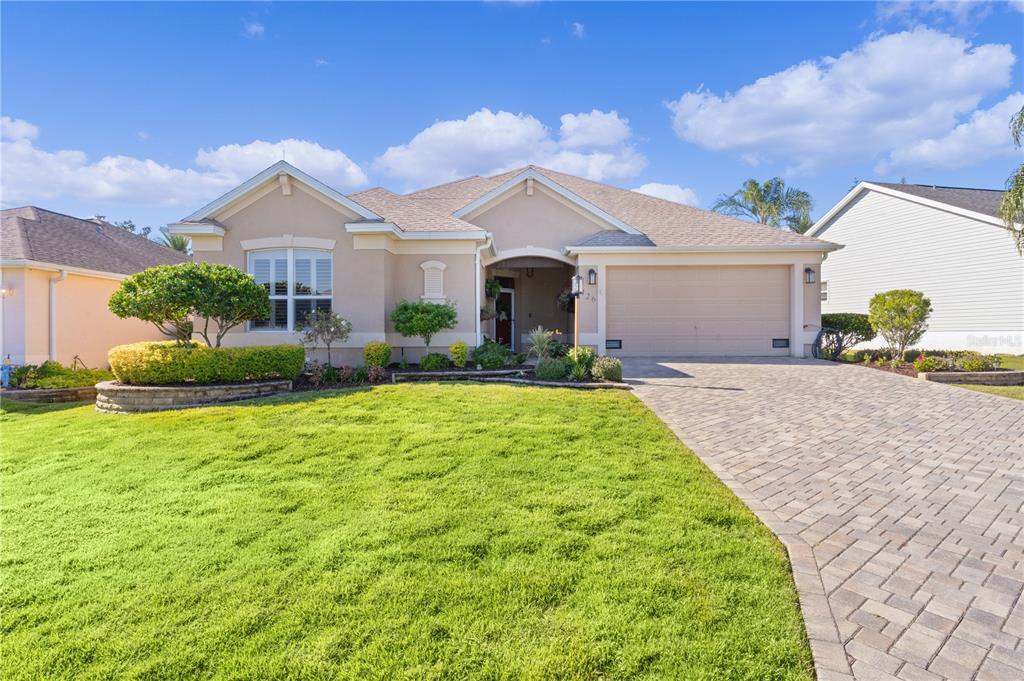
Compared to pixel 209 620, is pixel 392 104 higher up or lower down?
higher up

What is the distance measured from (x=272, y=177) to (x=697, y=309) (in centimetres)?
1311

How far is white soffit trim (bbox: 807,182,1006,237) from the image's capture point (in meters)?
17.1

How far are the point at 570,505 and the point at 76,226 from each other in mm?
21857

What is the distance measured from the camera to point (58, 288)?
13758mm

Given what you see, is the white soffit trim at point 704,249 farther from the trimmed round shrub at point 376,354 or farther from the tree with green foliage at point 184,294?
the tree with green foliage at point 184,294

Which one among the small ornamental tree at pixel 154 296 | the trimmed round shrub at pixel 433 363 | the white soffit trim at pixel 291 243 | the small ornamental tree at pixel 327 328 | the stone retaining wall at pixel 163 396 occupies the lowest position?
the stone retaining wall at pixel 163 396

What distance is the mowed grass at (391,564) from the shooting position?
245 cm

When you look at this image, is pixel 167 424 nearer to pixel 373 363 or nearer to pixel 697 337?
pixel 373 363

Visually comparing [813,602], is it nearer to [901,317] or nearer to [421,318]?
[421,318]

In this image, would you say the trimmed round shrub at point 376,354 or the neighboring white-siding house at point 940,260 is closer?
the trimmed round shrub at point 376,354

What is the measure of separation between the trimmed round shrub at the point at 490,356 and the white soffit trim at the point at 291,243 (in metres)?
4.52

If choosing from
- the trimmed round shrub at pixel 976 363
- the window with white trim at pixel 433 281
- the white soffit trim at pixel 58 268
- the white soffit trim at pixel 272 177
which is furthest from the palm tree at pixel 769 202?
the white soffit trim at pixel 58 268

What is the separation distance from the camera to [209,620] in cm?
274

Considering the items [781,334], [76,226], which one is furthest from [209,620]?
[76,226]
